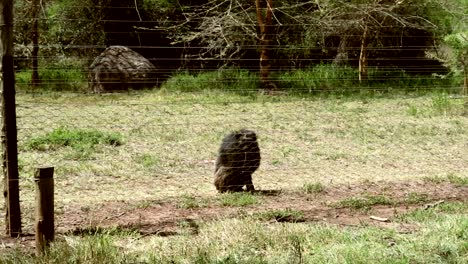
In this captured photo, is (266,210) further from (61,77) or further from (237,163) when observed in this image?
(61,77)

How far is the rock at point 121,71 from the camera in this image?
14367 mm

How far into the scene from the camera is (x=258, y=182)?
6.78m

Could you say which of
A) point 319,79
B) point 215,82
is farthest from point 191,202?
point 319,79

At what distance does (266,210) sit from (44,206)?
7.01 ft

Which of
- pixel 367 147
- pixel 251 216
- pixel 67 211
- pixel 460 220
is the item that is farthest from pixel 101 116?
pixel 460 220

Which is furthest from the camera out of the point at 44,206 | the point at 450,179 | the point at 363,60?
the point at 363,60

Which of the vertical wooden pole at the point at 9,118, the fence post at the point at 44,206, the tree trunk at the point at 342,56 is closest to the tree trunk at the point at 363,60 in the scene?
the tree trunk at the point at 342,56

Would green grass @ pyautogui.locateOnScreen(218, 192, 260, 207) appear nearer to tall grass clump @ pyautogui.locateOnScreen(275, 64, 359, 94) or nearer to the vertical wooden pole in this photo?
the vertical wooden pole

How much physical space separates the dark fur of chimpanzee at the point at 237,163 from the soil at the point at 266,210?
249 millimetres

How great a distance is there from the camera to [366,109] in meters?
12.0

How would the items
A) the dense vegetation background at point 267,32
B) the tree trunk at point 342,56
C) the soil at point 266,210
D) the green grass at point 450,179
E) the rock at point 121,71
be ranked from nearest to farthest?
the soil at point 266,210
the green grass at point 450,179
the dense vegetation background at point 267,32
the rock at point 121,71
the tree trunk at point 342,56

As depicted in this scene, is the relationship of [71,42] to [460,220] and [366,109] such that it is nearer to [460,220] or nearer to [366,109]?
[366,109]

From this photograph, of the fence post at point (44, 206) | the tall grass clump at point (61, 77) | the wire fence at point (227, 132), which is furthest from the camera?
the tall grass clump at point (61, 77)

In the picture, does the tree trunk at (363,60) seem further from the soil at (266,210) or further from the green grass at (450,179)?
the soil at (266,210)
